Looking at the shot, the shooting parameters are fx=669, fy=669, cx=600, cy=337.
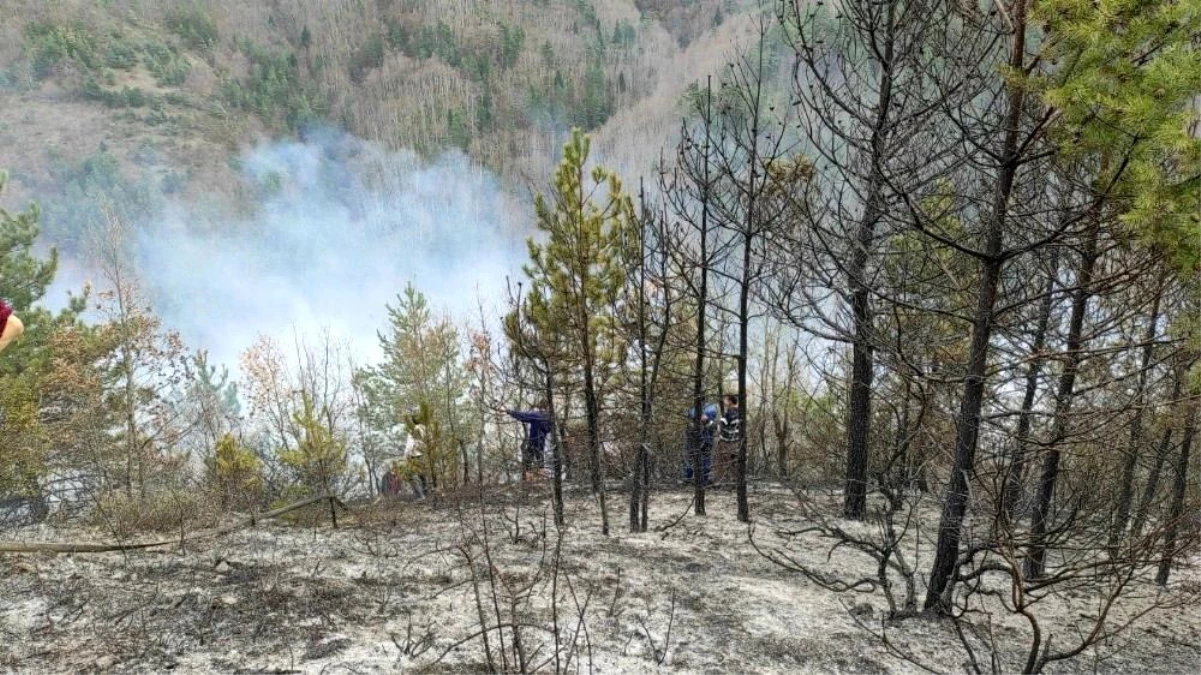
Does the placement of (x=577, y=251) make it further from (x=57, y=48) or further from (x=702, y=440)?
(x=57, y=48)

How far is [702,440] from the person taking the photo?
1138cm

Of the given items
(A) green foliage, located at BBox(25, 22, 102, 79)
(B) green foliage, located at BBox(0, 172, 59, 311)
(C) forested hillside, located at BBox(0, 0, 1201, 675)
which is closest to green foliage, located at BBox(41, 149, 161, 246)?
(A) green foliage, located at BBox(25, 22, 102, 79)

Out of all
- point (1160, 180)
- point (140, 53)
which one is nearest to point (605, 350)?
point (1160, 180)

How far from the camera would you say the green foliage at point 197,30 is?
394 ft

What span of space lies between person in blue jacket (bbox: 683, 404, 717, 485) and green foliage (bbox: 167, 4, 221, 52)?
5470 inches

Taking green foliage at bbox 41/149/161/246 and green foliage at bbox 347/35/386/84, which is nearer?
green foliage at bbox 41/149/161/246

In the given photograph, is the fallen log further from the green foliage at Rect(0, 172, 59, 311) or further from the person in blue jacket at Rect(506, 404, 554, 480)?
the green foliage at Rect(0, 172, 59, 311)

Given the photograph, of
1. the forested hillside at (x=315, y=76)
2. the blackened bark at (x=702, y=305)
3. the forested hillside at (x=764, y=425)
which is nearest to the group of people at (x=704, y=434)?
the forested hillside at (x=764, y=425)

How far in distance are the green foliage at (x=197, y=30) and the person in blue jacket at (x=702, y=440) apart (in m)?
139

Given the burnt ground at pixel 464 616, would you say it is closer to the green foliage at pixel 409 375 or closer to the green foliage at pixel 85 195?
the green foliage at pixel 409 375

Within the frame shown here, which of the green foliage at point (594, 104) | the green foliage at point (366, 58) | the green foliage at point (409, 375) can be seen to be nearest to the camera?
the green foliage at point (409, 375)

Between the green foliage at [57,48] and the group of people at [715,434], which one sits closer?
the group of people at [715,434]

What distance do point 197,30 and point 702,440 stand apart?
145 meters

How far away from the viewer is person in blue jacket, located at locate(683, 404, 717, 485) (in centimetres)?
995
